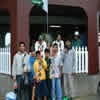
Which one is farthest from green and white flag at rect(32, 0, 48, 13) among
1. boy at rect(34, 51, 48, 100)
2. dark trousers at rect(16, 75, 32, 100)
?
dark trousers at rect(16, 75, 32, 100)

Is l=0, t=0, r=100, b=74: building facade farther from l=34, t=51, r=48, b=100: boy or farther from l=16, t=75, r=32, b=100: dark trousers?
l=34, t=51, r=48, b=100: boy

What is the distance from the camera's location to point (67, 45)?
825cm

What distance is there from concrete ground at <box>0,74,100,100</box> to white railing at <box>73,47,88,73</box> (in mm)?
324

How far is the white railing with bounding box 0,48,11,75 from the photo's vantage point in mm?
9617

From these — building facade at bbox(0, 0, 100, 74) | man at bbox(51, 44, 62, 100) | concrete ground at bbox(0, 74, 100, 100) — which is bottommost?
concrete ground at bbox(0, 74, 100, 100)

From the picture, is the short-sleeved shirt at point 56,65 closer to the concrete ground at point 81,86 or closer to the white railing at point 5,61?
the concrete ground at point 81,86

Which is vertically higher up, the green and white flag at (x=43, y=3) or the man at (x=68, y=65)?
the green and white flag at (x=43, y=3)

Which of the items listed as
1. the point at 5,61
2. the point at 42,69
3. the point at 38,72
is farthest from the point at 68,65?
the point at 5,61

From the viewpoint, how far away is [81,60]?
1011cm

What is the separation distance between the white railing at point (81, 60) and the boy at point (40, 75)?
2.74 metres

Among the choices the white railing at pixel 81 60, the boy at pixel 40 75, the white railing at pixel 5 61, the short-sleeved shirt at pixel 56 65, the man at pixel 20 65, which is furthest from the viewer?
the white railing at pixel 81 60

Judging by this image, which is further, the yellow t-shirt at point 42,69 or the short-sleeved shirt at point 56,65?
the short-sleeved shirt at point 56,65

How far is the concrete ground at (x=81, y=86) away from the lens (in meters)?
9.20

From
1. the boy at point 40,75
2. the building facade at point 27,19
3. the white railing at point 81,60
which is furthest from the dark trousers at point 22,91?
the white railing at point 81,60
